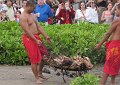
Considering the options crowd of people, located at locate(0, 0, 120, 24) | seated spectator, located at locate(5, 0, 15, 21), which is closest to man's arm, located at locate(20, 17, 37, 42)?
crowd of people, located at locate(0, 0, 120, 24)

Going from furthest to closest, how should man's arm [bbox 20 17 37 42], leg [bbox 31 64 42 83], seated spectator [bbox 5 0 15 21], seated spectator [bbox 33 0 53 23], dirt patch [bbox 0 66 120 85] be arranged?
seated spectator [bbox 5 0 15 21] < seated spectator [bbox 33 0 53 23] < dirt patch [bbox 0 66 120 85] < leg [bbox 31 64 42 83] < man's arm [bbox 20 17 37 42]

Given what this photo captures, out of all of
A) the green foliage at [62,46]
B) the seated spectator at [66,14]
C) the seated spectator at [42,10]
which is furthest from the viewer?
the seated spectator at [66,14]

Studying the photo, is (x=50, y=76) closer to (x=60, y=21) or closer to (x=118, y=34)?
(x=118, y=34)

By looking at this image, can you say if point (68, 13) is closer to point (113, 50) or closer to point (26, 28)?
point (26, 28)

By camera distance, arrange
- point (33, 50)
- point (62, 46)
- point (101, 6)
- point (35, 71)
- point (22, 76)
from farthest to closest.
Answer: point (101, 6), point (62, 46), point (22, 76), point (35, 71), point (33, 50)

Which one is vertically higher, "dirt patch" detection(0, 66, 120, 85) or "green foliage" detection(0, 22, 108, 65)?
"green foliage" detection(0, 22, 108, 65)

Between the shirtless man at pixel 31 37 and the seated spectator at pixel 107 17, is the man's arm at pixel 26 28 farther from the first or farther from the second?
the seated spectator at pixel 107 17

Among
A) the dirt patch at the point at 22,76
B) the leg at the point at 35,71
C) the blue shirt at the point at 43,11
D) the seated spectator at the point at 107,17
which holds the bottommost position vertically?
the dirt patch at the point at 22,76

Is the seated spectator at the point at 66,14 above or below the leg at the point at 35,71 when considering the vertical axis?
above

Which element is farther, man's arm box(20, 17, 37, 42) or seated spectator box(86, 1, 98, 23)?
seated spectator box(86, 1, 98, 23)

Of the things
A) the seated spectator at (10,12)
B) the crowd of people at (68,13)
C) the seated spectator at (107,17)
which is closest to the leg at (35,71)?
the crowd of people at (68,13)

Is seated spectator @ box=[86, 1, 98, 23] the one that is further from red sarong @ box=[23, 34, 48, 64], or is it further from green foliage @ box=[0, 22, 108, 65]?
red sarong @ box=[23, 34, 48, 64]

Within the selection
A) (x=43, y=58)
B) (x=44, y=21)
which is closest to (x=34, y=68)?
(x=43, y=58)

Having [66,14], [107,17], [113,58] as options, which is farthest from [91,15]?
[113,58]
